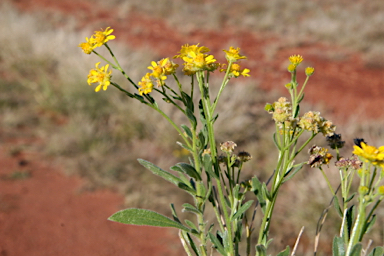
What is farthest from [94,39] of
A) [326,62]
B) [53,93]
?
[326,62]

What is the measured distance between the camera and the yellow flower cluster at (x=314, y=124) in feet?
3.10

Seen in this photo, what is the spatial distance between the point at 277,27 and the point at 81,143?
981 centimetres

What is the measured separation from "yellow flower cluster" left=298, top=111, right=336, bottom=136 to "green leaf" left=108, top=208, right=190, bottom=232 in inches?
17.7

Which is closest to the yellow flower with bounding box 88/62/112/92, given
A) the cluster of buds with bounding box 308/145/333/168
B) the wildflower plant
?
the wildflower plant

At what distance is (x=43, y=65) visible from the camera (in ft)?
21.2

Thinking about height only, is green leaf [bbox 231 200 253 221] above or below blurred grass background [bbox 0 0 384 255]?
below

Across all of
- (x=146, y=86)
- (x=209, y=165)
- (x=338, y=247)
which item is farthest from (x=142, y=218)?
(x=338, y=247)

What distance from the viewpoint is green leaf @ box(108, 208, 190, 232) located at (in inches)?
39.6

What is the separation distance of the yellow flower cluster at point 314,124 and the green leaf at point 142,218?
1.48 ft

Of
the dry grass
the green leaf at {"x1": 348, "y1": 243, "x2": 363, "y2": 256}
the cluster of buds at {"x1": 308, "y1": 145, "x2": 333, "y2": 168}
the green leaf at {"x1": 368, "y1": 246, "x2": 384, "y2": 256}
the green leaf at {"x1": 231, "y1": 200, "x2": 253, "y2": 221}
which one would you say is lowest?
the green leaf at {"x1": 348, "y1": 243, "x2": 363, "y2": 256}

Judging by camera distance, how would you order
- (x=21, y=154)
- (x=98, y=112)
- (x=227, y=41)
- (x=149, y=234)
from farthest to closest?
1. (x=227, y=41)
2. (x=98, y=112)
3. (x=21, y=154)
4. (x=149, y=234)

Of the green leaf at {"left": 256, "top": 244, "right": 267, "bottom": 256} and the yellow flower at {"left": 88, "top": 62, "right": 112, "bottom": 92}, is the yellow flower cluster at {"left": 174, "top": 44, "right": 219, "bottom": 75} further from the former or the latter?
the green leaf at {"left": 256, "top": 244, "right": 267, "bottom": 256}

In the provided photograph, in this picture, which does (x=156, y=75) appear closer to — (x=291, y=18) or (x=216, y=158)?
(x=216, y=158)

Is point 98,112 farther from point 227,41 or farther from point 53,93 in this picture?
point 227,41
